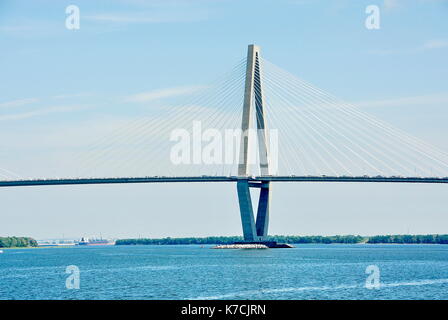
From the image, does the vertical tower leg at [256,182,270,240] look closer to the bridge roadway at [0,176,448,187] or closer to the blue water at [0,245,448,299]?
the bridge roadway at [0,176,448,187]

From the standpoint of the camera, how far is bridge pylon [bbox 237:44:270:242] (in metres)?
68.9

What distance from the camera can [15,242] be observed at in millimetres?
150250

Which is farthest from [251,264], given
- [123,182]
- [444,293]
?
[123,182]

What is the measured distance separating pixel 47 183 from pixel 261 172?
866 inches

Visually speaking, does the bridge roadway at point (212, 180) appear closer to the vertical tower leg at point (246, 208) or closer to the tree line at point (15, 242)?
the vertical tower leg at point (246, 208)

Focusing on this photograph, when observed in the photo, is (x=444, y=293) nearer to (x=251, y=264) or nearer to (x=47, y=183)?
(x=251, y=264)

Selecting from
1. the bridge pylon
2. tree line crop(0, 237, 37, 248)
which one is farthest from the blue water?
tree line crop(0, 237, 37, 248)

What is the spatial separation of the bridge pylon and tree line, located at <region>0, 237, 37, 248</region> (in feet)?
267

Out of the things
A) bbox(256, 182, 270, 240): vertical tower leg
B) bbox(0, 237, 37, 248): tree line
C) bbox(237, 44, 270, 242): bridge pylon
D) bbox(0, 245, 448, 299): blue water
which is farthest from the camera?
bbox(0, 237, 37, 248): tree line

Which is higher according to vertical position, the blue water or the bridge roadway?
the bridge roadway

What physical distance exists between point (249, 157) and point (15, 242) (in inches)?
3616
